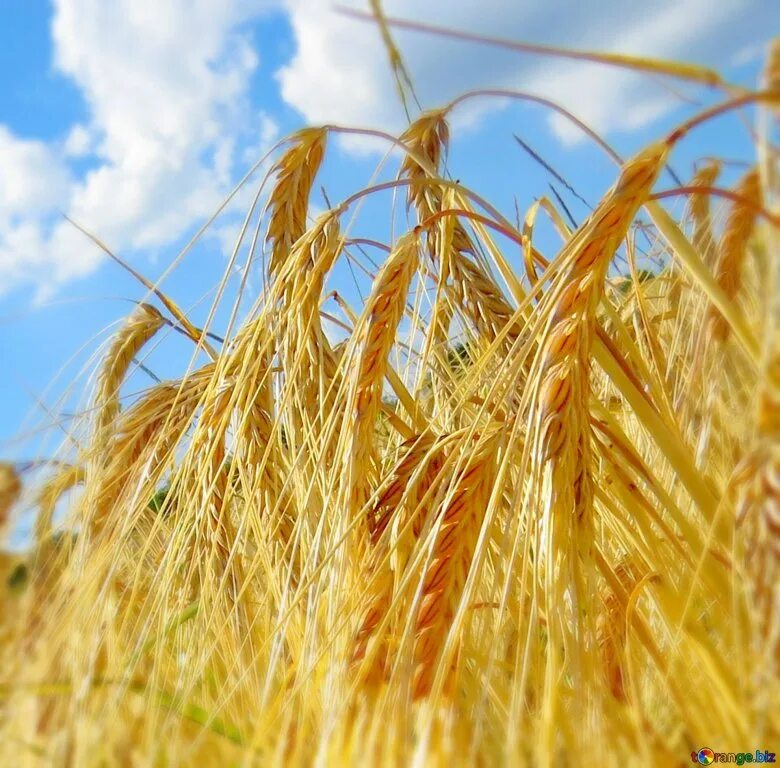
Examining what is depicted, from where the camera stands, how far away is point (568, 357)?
62 centimetres

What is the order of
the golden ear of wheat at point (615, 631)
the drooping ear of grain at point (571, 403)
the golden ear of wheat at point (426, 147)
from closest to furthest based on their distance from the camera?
the drooping ear of grain at point (571, 403) → the golden ear of wheat at point (615, 631) → the golden ear of wheat at point (426, 147)

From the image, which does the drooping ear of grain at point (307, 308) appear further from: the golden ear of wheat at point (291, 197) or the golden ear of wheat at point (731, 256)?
the golden ear of wheat at point (731, 256)

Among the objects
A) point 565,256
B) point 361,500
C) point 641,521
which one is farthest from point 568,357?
point 361,500

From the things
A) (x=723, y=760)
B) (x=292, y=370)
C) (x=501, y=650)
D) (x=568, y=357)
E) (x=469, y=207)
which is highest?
(x=469, y=207)

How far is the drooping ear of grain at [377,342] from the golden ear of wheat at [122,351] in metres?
0.62

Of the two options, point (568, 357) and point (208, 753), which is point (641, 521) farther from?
point (208, 753)

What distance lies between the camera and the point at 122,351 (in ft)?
4.48

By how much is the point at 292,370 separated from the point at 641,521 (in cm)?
37

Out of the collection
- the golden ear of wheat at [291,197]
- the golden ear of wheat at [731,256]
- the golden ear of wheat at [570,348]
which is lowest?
the golden ear of wheat at [570,348]

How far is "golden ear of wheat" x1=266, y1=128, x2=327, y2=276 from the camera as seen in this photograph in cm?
102

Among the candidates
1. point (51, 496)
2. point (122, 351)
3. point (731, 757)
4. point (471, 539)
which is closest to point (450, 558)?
point (471, 539)

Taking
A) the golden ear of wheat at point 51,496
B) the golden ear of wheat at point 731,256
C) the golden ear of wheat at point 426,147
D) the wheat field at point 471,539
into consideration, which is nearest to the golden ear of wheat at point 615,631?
the wheat field at point 471,539

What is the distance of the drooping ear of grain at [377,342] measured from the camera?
2.64ft

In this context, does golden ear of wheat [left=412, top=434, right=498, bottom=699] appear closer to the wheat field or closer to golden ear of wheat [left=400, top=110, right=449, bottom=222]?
the wheat field
